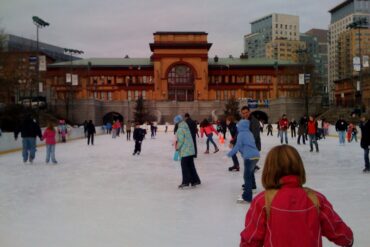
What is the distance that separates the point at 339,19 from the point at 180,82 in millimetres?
62348

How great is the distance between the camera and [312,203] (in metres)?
2.53

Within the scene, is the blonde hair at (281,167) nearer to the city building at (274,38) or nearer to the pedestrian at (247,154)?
the pedestrian at (247,154)

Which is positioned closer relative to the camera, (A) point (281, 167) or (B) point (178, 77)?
(A) point (281, 167)

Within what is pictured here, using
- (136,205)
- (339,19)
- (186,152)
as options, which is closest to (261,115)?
(339,19)

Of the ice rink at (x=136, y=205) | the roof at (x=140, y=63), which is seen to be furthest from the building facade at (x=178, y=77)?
the ice rink at (x=136, y=205)

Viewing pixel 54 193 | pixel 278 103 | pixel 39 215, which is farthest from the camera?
pixel 278 103

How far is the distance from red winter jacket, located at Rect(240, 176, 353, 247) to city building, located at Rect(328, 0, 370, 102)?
111 m

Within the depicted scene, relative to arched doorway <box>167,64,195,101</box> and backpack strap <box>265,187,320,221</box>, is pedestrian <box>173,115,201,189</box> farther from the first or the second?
arched doorway <box>167,64,195,101</box>

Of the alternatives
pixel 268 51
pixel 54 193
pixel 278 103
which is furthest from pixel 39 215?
pixel 268 51

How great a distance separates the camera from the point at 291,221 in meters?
2.50

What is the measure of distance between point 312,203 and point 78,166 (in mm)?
12667

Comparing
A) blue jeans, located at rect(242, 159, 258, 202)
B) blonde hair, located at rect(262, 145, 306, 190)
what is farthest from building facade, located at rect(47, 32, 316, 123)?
blonde hair, located at rect(262, 145, 306, 190)

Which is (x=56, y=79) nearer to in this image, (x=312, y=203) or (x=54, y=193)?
(x=54, y=193)

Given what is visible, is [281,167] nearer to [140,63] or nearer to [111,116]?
[111,116]
